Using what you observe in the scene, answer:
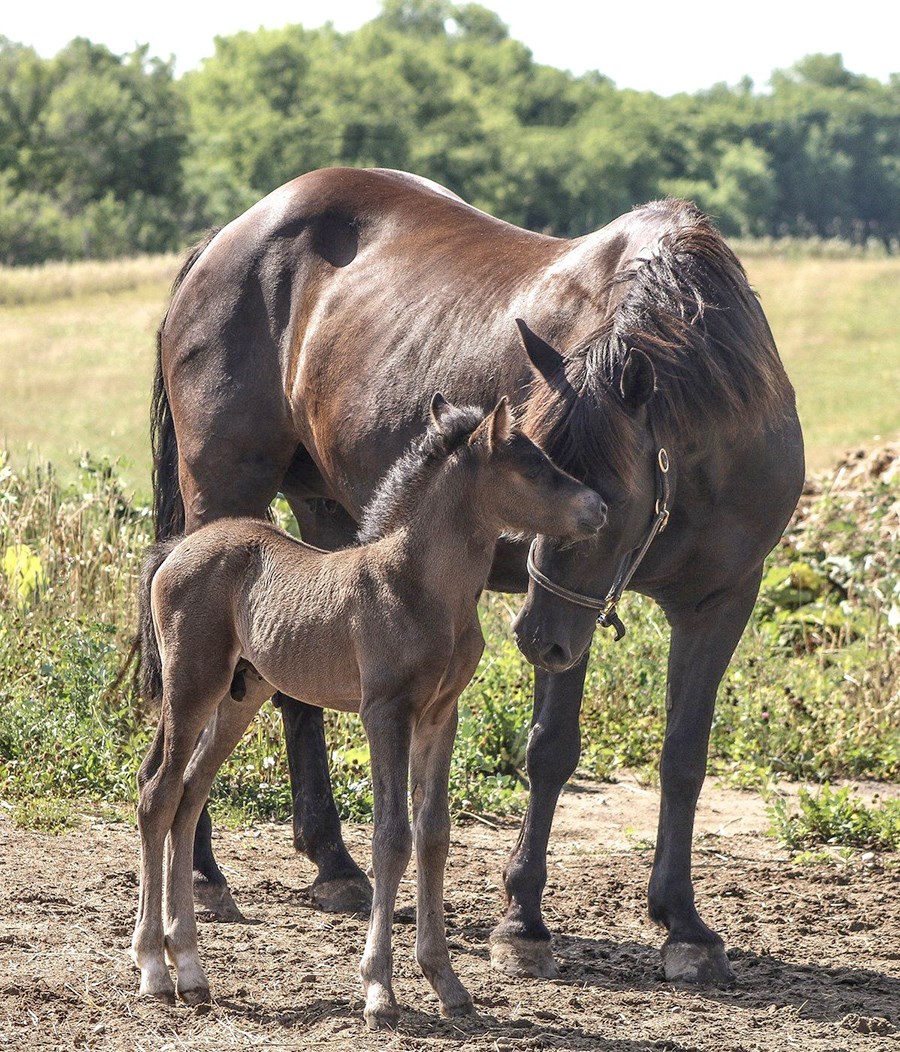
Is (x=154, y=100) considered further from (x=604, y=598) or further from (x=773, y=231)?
(x=604, y=598)

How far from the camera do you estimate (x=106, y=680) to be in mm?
6160

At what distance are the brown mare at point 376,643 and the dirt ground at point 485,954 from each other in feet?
0.62

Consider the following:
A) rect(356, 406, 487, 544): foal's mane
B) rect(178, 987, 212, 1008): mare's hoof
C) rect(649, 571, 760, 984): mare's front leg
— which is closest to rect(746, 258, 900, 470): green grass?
rect(649, 571, 760, 984): mare's front leg

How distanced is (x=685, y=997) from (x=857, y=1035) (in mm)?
511

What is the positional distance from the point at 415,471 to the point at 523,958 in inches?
63.2

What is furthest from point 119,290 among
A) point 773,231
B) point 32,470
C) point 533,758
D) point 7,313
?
point 773,231

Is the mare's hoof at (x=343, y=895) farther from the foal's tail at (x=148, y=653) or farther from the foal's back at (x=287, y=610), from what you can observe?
the foal's back at (x=287, y=610)

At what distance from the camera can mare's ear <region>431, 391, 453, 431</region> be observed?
3453 mm

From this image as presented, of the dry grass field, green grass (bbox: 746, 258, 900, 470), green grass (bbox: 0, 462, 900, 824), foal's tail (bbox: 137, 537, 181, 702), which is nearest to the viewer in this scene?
foal's tail (bbox: 137, 537, 181, 702)

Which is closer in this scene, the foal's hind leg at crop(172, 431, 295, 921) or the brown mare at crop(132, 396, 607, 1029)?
the brown mare at crop(132, 396, 607, 1029)

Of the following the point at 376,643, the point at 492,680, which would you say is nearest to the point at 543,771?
the point at 376,643

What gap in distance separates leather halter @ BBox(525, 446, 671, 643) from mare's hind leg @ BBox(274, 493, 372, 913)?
159 cm

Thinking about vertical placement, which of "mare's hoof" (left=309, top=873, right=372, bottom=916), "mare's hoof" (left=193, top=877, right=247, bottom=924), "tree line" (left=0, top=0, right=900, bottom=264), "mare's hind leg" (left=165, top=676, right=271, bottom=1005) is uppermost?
"tree line" (left=0, top=0, right=900, bottom=264)

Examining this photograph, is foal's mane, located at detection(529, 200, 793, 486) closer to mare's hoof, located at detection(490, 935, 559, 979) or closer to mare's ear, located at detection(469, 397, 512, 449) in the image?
mare's ear, located at detection(469, 397, 512, 449)
